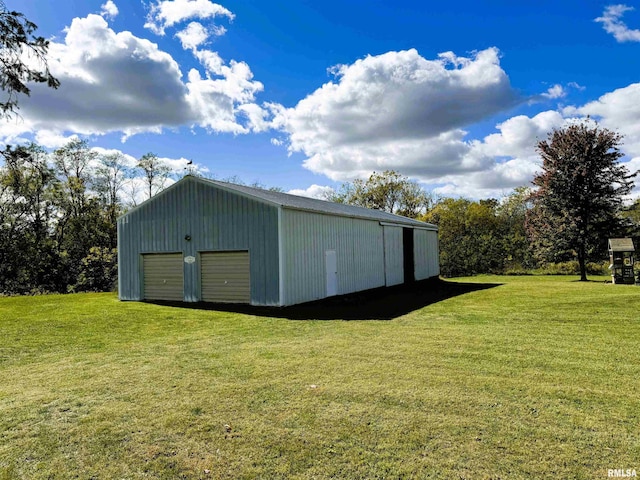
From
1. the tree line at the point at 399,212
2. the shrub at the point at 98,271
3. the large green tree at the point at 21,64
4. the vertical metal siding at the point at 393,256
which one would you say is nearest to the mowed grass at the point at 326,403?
the large green tree at the point at 21,64

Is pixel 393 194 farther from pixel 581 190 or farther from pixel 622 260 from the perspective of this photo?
pixel 622 260

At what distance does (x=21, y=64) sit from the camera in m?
9.45

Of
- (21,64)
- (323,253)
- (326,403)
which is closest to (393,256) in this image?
(323,253)

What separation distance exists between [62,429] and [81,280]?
28283mm

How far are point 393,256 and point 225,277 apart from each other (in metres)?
8.79

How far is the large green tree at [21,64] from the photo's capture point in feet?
29.9

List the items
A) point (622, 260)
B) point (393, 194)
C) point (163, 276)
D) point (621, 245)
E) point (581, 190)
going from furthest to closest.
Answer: point (393, 194) < point (581, 190) < point (622, 260) < point (621, 245) < point (163, 276)

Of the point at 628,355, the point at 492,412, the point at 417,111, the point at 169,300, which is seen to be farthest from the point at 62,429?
the point at 417,111

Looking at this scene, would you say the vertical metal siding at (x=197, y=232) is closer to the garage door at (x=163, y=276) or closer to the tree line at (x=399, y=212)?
the garage door at (x=163, y=276)

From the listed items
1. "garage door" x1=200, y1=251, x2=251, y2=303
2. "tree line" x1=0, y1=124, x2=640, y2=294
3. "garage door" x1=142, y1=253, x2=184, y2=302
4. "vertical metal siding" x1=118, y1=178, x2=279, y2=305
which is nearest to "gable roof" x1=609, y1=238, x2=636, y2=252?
"tree line" x1=0, y1=124, x2=640, y2=294

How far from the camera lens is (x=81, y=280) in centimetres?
2786

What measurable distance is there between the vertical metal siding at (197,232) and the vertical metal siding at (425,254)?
37.0 feet

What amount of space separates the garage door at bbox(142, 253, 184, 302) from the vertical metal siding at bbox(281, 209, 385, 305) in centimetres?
424

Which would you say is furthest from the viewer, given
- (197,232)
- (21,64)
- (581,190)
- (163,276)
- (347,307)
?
(581,190)
